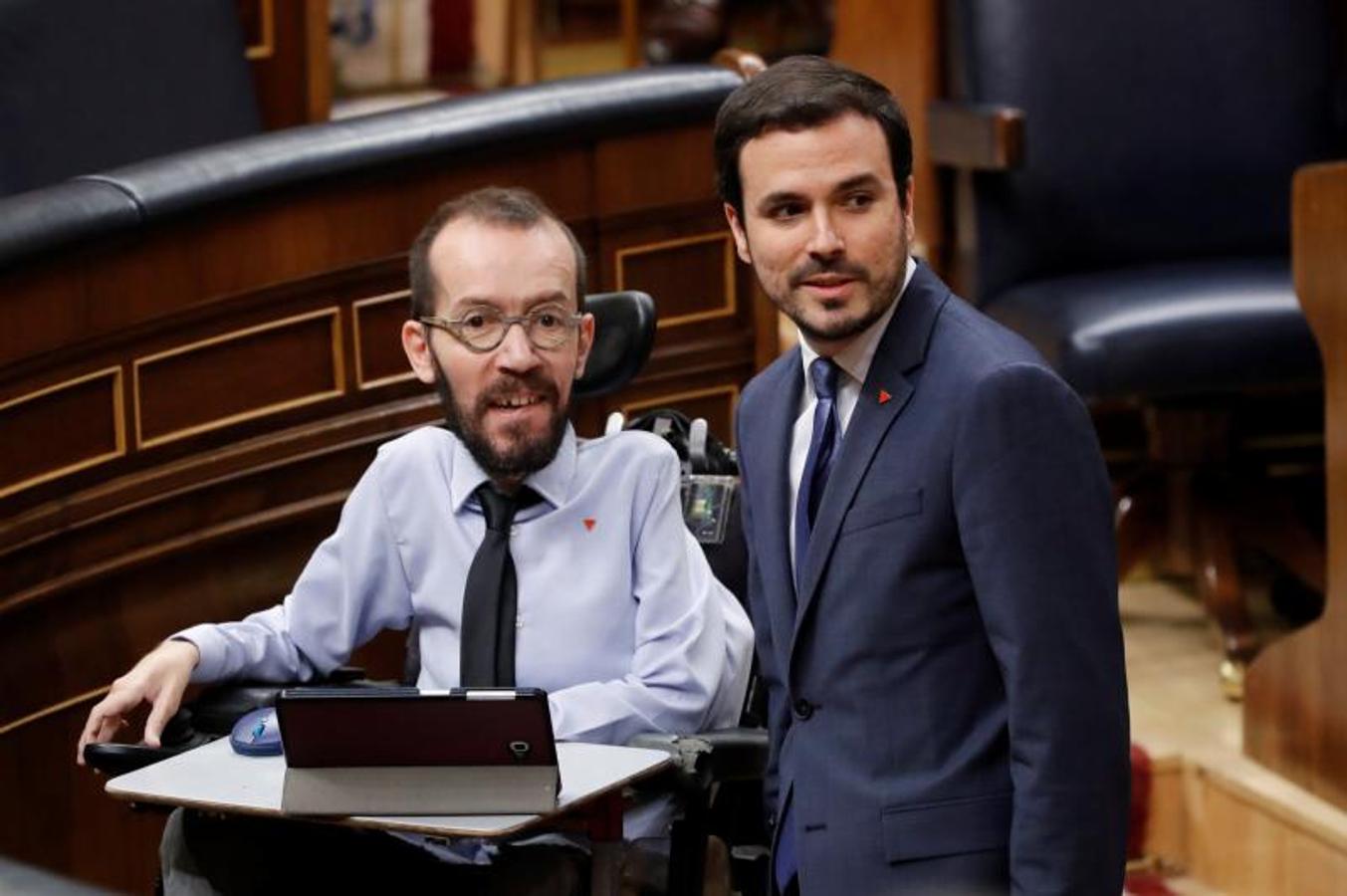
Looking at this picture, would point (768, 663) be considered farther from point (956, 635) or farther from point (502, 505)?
point (502, 505)

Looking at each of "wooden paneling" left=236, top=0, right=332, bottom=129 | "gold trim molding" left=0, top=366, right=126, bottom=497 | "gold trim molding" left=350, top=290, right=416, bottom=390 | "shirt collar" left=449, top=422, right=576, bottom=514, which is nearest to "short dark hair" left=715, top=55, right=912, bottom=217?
"shirt collar" left=449, top=422, right=576, bottom=514

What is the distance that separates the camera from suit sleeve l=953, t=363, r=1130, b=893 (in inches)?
87.9

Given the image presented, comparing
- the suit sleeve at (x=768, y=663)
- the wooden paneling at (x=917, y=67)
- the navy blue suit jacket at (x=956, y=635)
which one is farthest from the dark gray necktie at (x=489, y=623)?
the wooden paneling at (x=917, y=67)

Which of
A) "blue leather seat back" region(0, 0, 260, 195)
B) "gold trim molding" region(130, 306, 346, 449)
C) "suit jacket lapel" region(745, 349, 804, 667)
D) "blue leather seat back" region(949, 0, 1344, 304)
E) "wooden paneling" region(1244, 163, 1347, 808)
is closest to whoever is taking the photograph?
"suit jacket lapel" region(745, 349, 804, 667)

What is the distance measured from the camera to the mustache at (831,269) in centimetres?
232

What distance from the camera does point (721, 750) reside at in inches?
104

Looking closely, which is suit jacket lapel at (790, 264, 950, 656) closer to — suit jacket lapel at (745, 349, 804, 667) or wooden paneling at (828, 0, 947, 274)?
suit jacket lapel at (745, 349, 804, 667)

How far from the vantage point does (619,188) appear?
13.4ft

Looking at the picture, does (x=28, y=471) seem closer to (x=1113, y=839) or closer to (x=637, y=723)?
(x=637, y=723)

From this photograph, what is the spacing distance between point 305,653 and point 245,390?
0.82m

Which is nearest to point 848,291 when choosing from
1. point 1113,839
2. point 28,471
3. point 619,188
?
point 1113,839

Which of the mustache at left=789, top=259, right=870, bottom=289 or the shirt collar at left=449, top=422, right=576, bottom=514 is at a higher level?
the mustache at left=789, top=259, right=870, bottom=289

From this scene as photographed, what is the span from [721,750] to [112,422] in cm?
119

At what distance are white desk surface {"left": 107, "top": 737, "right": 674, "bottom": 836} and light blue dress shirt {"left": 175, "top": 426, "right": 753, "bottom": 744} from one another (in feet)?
0.65
